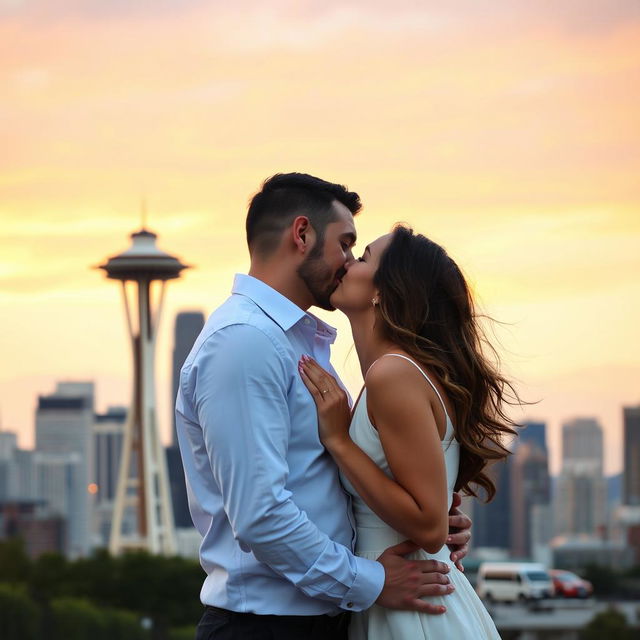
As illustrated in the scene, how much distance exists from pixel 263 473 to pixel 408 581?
19.8 inches

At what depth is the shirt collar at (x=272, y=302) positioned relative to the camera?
3592 mm

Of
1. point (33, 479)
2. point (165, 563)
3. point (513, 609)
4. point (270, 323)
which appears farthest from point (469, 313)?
point (33, 479)

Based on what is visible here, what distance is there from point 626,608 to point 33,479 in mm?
103816

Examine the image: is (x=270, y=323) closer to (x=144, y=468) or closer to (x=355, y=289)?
(x=355, y=289)

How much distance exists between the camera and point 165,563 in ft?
164

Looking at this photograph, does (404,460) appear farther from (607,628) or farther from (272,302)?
(607,628)

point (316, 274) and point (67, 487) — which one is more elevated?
point (316, 274)

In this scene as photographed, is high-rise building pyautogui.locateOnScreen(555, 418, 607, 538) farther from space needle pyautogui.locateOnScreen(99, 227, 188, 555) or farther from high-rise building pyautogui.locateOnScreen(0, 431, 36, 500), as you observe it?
space needle pyautogui.locateOnScreen(99, 227, 188, 555)

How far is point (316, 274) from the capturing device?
12.3 feet

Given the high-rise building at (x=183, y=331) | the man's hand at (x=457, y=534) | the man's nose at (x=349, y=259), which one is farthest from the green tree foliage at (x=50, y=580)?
the high-rise building at (x=183, y=331)

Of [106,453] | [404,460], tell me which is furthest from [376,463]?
[106,453]

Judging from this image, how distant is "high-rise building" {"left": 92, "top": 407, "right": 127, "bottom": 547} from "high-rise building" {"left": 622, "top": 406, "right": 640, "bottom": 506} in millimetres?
50981

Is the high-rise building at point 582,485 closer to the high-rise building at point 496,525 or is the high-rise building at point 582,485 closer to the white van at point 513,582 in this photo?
the high-rise building at point 496,525

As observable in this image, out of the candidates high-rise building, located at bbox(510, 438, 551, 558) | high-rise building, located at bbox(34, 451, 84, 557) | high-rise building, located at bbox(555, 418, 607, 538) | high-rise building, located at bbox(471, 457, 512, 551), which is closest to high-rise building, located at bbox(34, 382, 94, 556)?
high-rise building, located at bbox(34, 451, 84, 557)
